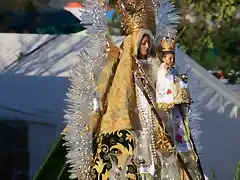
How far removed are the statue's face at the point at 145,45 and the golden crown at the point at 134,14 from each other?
63 millimetres

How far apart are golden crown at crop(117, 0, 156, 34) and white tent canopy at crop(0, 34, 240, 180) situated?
1.63 meters

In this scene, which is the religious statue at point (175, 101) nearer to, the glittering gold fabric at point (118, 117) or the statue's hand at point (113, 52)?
the glittering gold fabric at point (118, 117)

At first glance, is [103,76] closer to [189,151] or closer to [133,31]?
[133,31]

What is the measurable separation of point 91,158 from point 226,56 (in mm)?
3232

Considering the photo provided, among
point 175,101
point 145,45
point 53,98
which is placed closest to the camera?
point 175,101

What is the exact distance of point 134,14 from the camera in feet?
→ 9.73

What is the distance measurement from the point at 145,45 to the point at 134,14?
0.15m

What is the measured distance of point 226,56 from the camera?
588 centimetres

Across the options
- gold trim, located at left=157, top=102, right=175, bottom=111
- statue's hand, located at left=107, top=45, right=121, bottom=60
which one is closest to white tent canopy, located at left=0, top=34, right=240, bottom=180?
statue's hand, located at left=107, top=45, right=121, bottom=60

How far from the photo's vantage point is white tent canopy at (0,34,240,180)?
15.1 ft

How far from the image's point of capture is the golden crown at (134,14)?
2963mm

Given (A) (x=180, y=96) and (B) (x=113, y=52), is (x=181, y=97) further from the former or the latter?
→ (B) (x=113, y=52)

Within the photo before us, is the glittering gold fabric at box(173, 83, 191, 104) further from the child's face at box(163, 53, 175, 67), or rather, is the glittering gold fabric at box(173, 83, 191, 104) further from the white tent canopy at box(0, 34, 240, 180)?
the white tent canopy at box(0, 34, 240, 180)

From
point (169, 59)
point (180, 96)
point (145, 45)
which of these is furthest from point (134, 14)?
point (180, 96)
